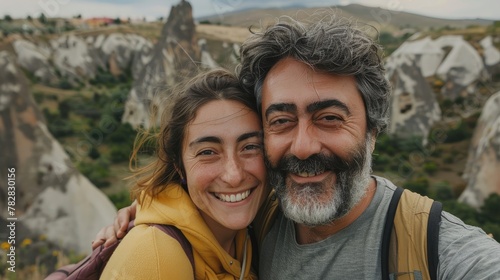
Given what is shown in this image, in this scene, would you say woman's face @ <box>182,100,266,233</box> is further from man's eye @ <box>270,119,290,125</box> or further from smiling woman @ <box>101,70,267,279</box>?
man's eye @ <box>270,119,290,125</box>

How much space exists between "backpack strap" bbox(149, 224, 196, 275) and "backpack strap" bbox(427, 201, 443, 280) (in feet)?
3.23

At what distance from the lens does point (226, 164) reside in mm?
2387

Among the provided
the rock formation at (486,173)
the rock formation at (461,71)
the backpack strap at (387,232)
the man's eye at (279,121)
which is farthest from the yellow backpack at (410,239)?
the rock formation at (461,71)

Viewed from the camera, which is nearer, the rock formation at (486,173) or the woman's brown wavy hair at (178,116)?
the woman's brown wavy hair at (178,116)

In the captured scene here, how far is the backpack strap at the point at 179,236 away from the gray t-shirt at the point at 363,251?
46 centimetres

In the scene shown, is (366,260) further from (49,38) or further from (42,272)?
(49,38)

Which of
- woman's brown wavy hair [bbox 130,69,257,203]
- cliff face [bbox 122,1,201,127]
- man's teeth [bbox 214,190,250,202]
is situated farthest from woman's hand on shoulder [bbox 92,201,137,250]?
cliff face [bbox 122,1,201,127]

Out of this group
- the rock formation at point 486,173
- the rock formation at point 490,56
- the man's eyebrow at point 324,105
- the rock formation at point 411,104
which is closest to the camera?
the man's eyebrow at point 324,105

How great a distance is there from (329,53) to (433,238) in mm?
900

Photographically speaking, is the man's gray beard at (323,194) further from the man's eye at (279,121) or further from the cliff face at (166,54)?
the cliff face at (166,54)

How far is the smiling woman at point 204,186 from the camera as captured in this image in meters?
2.16

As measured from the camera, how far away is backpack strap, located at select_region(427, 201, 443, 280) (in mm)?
1934

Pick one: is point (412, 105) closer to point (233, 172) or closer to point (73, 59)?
point (233, 172)

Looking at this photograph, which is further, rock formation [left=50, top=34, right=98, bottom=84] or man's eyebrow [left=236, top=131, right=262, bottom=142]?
rock formation [left=50, top=34, right=98, bottom=84]
